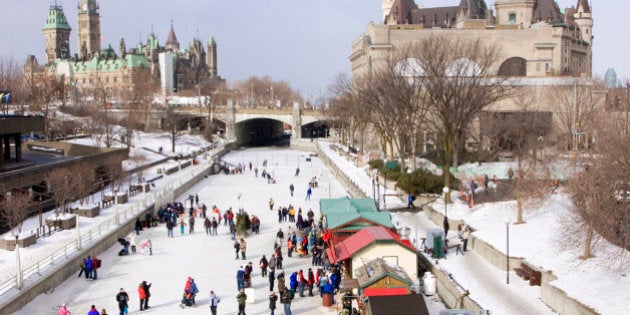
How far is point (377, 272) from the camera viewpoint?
748 inches

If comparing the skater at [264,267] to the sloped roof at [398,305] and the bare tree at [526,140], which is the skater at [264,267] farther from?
the bare tree at [526,140]

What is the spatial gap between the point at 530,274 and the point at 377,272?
4.86m

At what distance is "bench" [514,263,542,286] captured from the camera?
2025 cm

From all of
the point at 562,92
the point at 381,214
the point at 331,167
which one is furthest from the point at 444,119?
the point at 331,167

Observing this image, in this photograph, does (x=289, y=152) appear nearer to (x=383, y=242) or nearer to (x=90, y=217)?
(x=90, y=217)

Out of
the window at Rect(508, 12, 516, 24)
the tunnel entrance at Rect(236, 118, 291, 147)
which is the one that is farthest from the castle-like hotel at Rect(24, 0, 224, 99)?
the window at Rect(508, 12, 516, 24)

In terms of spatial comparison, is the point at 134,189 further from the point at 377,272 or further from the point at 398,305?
the point at 398,305

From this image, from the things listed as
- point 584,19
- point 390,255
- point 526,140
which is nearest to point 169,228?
point 390,255

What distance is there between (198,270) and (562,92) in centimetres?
3733

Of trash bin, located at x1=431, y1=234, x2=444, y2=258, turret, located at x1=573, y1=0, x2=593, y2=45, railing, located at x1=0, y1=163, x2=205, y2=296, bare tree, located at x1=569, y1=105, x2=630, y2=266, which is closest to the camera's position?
bare tree, located at x1=569, y1=105, x2=630, y2=266

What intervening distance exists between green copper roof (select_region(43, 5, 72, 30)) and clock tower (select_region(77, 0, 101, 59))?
175 inches

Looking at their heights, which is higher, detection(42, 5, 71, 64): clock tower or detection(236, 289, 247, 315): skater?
detection(42, 5, 71, 64): clock tower

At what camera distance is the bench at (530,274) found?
20250 millimetres

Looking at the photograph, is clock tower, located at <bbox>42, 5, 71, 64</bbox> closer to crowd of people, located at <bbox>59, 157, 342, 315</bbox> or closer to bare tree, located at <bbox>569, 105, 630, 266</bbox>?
crowd of people, located at <bbox>59, 157, 342, 315</bbox>
